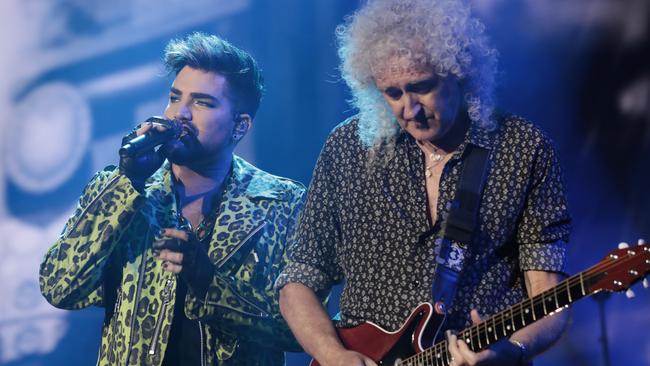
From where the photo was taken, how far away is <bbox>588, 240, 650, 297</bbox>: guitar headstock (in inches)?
86.4

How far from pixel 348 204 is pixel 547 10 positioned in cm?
197

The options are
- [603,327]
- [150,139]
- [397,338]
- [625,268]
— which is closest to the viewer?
[625,268]

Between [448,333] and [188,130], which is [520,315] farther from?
[188,130]

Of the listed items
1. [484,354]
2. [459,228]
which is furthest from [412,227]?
[484,354]

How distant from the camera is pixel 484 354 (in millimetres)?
2398

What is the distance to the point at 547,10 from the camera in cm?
438

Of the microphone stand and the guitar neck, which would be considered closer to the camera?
the guitar neck

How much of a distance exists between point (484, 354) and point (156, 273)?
164 cm

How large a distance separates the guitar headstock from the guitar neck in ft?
0.05

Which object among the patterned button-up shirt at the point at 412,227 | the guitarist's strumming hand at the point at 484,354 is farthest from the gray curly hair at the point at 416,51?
the guitarist's strumming hand at the point at 484,354

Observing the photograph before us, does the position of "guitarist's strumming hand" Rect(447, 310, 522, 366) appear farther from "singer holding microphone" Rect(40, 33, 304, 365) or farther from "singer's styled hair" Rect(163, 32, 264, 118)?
"singer's styled hair" Rect(163, 32, 264, 118)

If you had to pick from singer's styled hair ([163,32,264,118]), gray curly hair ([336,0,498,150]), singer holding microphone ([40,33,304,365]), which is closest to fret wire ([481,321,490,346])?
gray curly hair ([336,0,498,150])

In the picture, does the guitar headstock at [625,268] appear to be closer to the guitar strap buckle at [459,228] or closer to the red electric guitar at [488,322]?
the red electric guitar at [488,322]

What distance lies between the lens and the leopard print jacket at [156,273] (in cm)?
345
